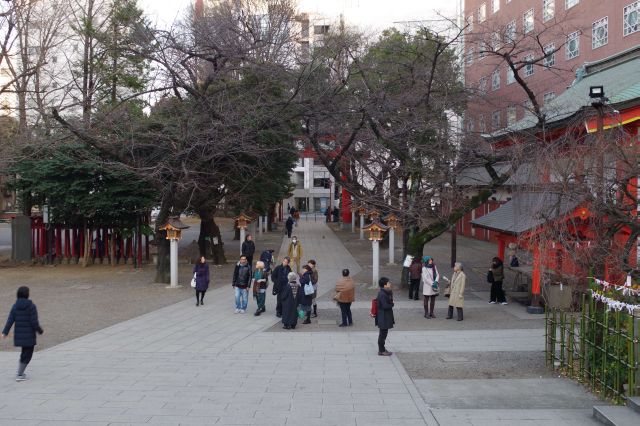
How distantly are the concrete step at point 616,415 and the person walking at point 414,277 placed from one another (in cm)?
993

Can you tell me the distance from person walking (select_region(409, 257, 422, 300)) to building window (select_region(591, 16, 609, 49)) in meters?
19.2

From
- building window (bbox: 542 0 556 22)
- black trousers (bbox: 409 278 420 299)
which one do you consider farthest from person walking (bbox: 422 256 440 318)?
building window (bbox: 542 0 556 22)

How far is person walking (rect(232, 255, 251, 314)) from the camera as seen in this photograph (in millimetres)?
15227

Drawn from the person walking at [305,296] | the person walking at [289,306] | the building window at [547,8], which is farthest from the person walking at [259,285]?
the building window at [547,8]

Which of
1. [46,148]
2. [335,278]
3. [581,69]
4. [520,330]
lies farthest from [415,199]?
[46,148]

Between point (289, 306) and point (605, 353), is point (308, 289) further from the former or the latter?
point (605, 353)

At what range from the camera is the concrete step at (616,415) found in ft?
23.0

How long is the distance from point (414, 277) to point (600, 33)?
20.7 m

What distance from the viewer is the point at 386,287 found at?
36.7ft

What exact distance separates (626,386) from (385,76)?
63.0 feet

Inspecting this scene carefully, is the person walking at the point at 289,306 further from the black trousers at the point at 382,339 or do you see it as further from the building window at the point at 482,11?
the building window at the point at 482,11

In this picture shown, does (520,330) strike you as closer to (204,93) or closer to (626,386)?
(626,386)

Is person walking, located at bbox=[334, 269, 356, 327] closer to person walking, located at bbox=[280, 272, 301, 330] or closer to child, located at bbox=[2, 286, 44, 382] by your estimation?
person walking, located at bbox=[280, 272, 301, 330]

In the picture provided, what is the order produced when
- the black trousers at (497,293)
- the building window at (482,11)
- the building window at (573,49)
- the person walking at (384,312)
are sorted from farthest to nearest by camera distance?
the building window at (482,11), the building window at (573,49), the black trousers at (497,293), the person walking at (384,312)
